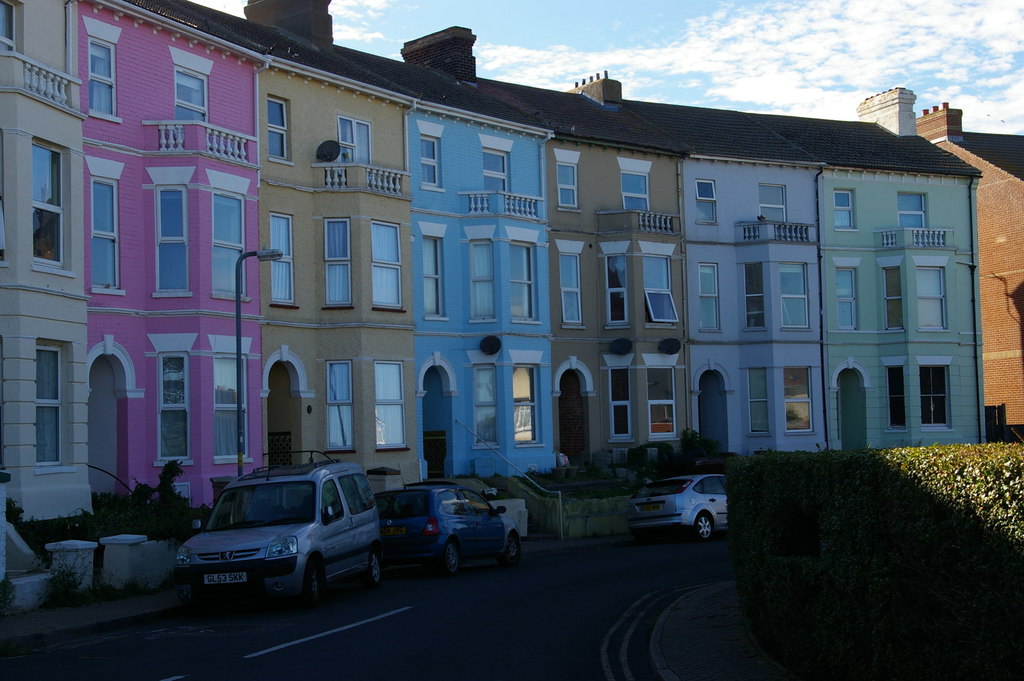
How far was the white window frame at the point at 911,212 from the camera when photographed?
41.8 metres

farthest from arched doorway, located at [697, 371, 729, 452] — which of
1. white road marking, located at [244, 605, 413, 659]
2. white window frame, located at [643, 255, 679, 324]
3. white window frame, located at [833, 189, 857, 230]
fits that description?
white road marking, located at [244, 605, 413, 659]

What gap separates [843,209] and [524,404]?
1481cm

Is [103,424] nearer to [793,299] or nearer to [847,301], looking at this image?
[793,299]

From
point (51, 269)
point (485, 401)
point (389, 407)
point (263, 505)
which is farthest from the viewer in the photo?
point (485, 401)

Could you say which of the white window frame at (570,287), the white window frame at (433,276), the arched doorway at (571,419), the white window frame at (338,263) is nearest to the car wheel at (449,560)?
the white window frame at (338,263)

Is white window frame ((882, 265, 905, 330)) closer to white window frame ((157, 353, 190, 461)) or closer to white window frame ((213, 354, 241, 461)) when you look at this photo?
white window frame ((213, 354, 241, 461))

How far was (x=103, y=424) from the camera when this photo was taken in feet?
76.9

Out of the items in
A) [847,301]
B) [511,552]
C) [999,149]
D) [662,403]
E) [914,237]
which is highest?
[999,149]

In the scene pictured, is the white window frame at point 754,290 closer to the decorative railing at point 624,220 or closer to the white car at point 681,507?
the decorative railing at point 624,220

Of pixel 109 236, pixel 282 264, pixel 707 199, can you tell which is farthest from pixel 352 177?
pixel 707 199

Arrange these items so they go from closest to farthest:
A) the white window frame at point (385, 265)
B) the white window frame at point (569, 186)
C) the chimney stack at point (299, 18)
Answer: the white window frame at point (385, 265) → the chimney stack at point (299, 18) → the white window frame at point (569, 186)

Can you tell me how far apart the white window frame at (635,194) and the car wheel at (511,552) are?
16941 mm

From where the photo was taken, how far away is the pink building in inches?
914

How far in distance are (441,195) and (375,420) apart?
6843 mm
